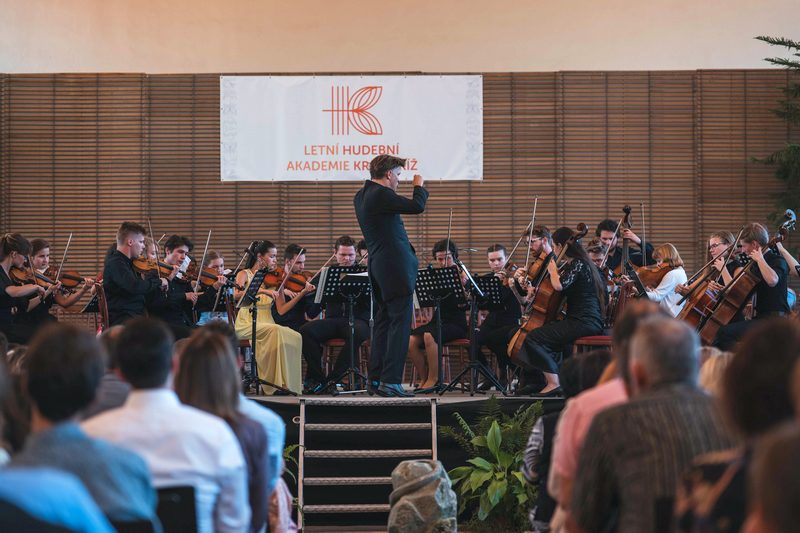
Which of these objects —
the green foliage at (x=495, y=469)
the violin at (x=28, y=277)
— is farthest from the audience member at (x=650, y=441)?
the violin at (x=28, y=277)

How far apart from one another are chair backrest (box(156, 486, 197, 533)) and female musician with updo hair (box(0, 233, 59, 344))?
17.2ft

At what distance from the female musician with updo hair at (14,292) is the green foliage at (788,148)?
651 centimetres

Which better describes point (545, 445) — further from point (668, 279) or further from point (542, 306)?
point (668, 279)

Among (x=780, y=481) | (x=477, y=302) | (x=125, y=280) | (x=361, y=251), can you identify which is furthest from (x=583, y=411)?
(x=361, y=251)

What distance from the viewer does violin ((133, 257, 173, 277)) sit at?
7.67 m

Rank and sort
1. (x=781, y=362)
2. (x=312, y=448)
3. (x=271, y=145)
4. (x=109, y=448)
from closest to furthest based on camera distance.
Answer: (x=781, y=362), (x=109, y=448), (x=312, y=448), (x=271, y=145)

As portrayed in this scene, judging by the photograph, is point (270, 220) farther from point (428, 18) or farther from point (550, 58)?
point (550, 58)

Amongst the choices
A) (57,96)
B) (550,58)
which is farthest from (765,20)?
(57,96)

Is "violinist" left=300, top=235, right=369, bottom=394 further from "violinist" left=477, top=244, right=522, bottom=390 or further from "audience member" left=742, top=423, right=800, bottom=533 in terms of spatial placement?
"audience member" left=742, top=423, right=800, bottom=533

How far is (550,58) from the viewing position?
10.6m

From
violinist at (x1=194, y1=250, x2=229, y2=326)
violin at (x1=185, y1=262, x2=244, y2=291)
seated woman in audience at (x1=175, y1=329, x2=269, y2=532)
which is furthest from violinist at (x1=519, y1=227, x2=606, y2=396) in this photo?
seated woman in audience at (x1=175, y1=329, x2=269, y2=532)

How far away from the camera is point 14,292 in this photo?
7414 millimetres

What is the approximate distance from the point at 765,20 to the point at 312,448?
22.4 ft

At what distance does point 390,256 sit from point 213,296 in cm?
226
